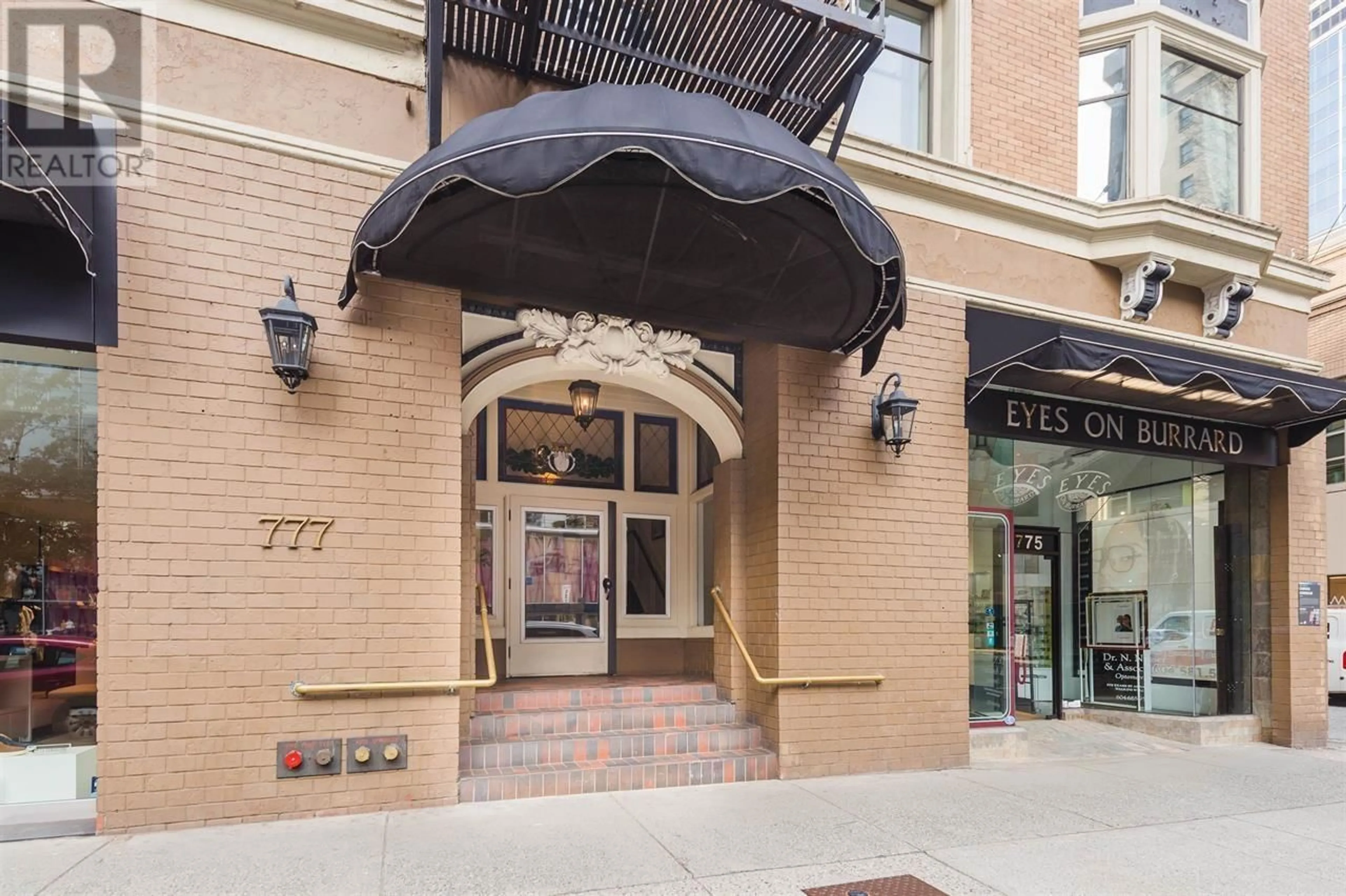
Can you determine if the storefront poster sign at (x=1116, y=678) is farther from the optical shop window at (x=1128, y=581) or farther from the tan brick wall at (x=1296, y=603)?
the tan brick wall at (x=1296, y=603)

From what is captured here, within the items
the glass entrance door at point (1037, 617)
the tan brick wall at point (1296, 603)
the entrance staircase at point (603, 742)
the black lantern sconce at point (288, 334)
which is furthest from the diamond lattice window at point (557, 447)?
the tan brick wall at point (1296, 603)

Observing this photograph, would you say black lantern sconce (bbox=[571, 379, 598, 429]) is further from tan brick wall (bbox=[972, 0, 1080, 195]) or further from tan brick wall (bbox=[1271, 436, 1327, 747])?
tan brick wall (bbox=[1271, 436, 1327, 747])

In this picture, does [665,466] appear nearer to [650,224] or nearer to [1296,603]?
[650,224]

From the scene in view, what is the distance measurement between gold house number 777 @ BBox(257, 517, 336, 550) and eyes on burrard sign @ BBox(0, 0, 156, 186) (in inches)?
88.1

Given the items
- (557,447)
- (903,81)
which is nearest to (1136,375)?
(903,81)

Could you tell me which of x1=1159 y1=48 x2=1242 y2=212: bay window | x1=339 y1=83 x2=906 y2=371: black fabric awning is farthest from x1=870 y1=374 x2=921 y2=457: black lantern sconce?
x1=1159 y1=48 x2=1242 y2=212: bay window

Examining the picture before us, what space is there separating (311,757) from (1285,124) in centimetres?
1165

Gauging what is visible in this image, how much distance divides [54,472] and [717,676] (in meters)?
5.43

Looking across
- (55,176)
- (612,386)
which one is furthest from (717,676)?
(55,176)

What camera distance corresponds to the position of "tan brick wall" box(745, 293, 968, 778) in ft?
20.9

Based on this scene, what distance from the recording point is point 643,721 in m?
6.50

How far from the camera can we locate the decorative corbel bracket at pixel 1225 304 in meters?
8.25

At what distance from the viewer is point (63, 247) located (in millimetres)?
4621

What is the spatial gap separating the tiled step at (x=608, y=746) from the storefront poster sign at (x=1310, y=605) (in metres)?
6.56
